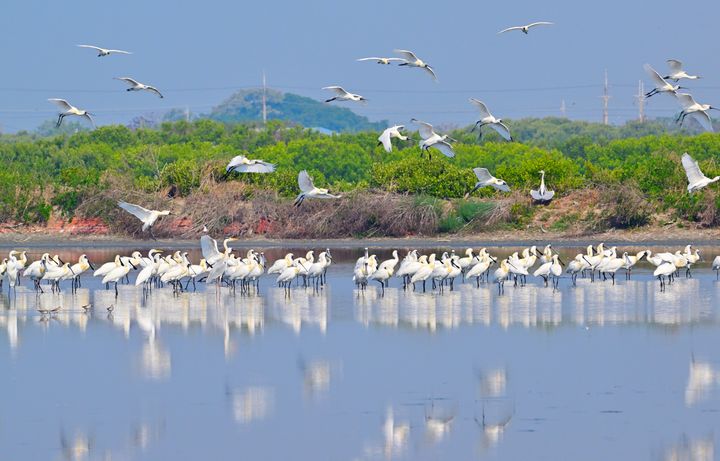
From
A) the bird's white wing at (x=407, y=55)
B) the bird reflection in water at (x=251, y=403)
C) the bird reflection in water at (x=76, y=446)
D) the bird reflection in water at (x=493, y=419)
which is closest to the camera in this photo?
the bird reflection in water at (x=76, y=446)

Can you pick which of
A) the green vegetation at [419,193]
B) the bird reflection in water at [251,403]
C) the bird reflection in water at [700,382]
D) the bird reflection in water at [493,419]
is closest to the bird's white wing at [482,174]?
the green vegetation at [419,193]

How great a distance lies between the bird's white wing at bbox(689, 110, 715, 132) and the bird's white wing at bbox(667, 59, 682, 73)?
Result: 39.2 inches

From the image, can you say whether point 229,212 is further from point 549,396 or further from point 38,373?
point 549,396

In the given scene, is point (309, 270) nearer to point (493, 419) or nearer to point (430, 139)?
point (430, 139)

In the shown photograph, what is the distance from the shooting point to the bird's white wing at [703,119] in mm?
25812

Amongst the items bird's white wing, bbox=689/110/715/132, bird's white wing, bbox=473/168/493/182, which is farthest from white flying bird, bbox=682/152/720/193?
bird's white wing, bbox=473/168/493/182

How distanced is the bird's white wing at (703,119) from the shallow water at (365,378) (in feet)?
9.91

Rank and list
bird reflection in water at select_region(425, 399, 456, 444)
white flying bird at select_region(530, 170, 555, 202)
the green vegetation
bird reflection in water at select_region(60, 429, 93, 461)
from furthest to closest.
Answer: the green vegetation
white flying bird at select_region(530, 170, 555, 202)
bird reflection in water at select_region(425, 399, 456, 444)
bird reflection in water at select_region(60, 429, 93, 461)

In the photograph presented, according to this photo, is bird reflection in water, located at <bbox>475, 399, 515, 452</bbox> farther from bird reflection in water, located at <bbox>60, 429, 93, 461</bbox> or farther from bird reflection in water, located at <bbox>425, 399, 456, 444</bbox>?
bird reflection in water, located at <bbox>60, 429, 93, 461</bbox>

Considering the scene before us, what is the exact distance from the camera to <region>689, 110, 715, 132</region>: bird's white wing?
25.8 metres

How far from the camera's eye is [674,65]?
83.6ft

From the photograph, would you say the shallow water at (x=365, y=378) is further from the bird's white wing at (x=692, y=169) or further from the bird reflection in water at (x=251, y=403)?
the bird's white wing at (x=692, y=169)

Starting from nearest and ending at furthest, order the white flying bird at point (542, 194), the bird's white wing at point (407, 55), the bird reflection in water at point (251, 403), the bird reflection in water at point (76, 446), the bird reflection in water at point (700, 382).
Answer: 1. the bird reflection in water at point (76, 446)
2. the bird reflection in water at point (251, 403)
3. the bird reflection in water at point (700, 382)
4. the bird's white wing at point (407, 55)
5. the white flying bird at point (542, 194)

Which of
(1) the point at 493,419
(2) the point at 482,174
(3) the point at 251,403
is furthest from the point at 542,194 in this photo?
(1) the point at 493,419
